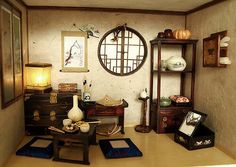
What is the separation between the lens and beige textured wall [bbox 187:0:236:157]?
7.74ft

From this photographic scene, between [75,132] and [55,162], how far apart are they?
35 cm

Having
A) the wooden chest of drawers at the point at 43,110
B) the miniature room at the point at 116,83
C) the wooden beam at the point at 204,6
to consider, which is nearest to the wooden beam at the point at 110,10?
the miniature room at the point at 116,83

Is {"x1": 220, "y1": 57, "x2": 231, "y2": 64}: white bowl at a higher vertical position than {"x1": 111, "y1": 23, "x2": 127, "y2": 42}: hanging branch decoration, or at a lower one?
lower

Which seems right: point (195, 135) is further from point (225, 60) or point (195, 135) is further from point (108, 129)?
point (108, 129)

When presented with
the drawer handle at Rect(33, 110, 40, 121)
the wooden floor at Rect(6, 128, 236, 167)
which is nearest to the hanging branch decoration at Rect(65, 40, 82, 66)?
the drawer handle at Rect(33, 110, 40, 121)

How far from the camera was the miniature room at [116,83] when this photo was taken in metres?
2.31

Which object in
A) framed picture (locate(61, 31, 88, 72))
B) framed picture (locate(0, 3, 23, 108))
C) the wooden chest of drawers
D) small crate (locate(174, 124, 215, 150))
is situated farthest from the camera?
framed picture (locate(61, 31, 88, 72))

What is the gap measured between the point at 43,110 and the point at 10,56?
85cm

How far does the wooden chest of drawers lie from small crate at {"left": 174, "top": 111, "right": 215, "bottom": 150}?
143cm

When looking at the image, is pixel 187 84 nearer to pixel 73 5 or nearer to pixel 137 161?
pixel 137 161

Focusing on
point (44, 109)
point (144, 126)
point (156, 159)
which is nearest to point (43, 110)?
point (44, 109)

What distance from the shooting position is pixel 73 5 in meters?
3.04

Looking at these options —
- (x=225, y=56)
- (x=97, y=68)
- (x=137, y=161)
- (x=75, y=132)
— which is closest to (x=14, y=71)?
(x=75, y=132)

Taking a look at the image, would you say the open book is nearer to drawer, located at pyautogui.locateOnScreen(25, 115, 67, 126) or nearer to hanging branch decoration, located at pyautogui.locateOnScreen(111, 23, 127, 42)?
drawer, located at pyautogui.locateOnScreen(25, 115, 67, 126)
